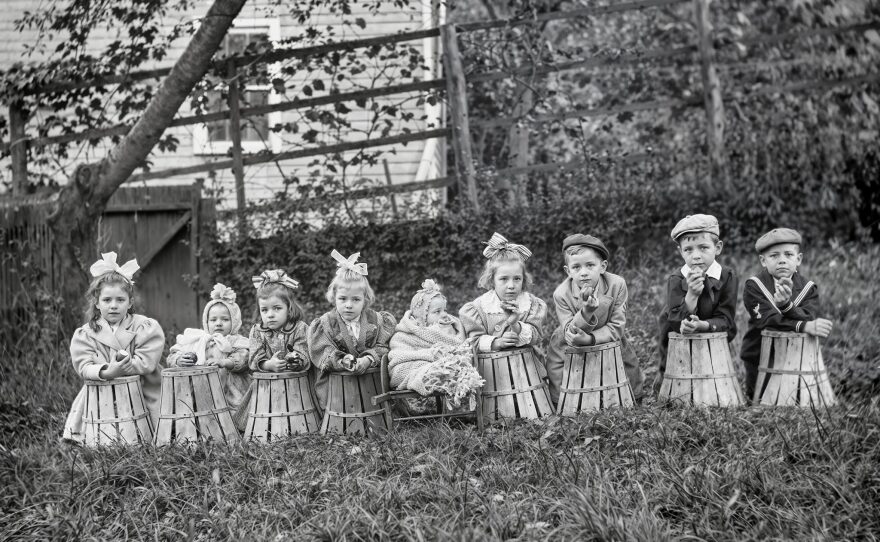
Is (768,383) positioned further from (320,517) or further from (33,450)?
(33,450)

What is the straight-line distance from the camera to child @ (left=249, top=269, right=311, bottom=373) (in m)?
5.98

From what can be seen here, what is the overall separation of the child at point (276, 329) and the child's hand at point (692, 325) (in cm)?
244

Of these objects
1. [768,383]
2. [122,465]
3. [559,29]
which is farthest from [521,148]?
[122,465]

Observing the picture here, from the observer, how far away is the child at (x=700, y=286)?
581 cm

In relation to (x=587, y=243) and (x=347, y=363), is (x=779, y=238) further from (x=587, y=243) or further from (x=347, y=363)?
(x=347, y=363)

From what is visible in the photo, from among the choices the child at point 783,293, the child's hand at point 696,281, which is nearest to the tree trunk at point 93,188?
the child's hand at point 696,281

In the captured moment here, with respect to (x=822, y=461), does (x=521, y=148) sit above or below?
above

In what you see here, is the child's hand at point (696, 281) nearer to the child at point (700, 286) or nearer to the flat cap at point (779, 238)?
the child at point (700, 286)

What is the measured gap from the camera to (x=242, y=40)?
44.7 feet

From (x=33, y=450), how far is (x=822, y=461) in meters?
4.63

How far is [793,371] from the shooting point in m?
5.82

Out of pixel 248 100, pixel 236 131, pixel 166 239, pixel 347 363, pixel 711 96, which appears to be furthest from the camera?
pixel 248 100

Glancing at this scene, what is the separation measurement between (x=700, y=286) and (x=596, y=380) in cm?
88

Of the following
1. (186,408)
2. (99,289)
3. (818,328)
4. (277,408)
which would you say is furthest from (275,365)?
(818,328)
